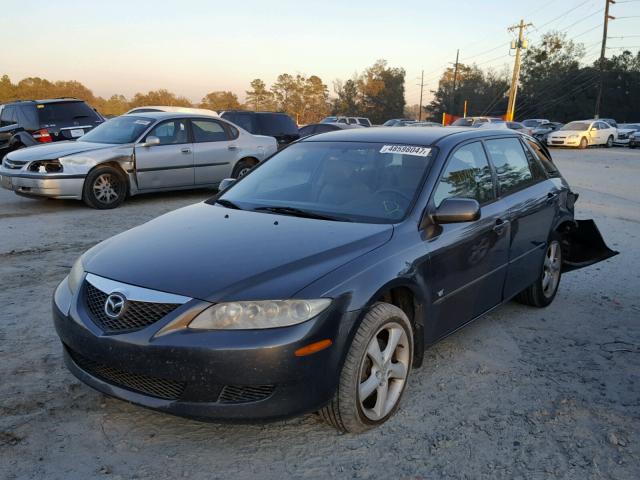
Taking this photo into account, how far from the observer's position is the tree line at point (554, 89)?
63719 mm

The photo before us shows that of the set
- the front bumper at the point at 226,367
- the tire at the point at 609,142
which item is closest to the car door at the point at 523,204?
→ the front bumper at the point at 226,367

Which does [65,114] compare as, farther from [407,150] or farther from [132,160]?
[407,150]

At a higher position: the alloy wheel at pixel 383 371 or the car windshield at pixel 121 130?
the car windshield at pixel 121 130

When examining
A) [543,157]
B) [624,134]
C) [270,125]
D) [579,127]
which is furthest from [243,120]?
[624,134]

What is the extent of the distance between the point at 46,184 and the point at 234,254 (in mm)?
7020

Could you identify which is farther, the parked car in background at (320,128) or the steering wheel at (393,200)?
the parked car in background at (320,128)

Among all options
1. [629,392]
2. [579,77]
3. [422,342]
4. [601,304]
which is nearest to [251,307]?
[422,342]

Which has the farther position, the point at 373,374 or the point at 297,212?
the point at 297,212

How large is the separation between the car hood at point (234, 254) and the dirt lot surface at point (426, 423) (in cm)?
79

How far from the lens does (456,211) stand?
3355 millimetres

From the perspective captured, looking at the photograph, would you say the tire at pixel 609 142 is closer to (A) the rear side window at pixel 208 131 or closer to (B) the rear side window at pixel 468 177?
(A) the rear side window at pixel 208 131

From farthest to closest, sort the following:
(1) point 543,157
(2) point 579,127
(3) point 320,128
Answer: (2) point 579,127
(3) point 320,128
(1) point 543,157

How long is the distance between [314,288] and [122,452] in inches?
47.9

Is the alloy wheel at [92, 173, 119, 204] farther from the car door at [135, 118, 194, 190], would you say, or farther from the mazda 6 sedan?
the mazda 6 sedan
